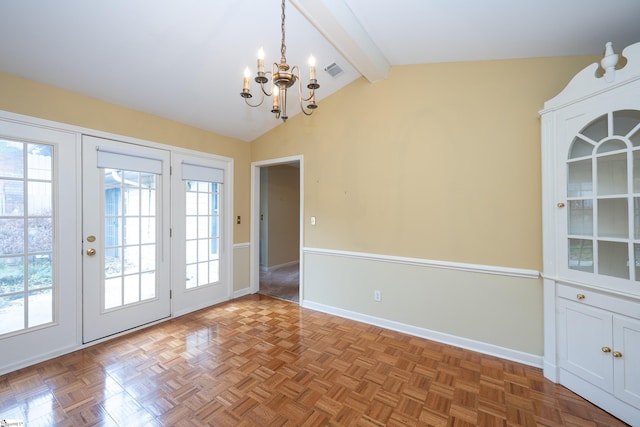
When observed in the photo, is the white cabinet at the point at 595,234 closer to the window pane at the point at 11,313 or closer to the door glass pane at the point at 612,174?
the door glass pane at the point at 612,174

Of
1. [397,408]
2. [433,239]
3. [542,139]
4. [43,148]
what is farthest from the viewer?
[433,239]

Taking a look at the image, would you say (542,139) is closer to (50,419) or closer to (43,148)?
(50,419)

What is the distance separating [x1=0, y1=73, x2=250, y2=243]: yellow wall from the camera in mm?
2209

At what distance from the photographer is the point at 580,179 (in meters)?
1.95

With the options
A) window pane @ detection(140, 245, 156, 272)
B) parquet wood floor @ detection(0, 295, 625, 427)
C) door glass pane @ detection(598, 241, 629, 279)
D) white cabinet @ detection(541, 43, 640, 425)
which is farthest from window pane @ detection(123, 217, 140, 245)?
door glass pane @ detection(598, 241, 629, 279)

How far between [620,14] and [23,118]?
4501 millimetres

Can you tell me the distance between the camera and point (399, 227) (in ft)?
9.61

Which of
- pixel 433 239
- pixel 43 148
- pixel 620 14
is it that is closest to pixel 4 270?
pixel 43 148

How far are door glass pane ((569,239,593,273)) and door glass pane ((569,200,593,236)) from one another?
0.07 meters

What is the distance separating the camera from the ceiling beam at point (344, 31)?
1.93m

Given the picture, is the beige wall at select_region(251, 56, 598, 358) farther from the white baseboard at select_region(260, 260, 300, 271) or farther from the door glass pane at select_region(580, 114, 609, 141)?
the white baseboard at select_region(260, 260, 300, 271)

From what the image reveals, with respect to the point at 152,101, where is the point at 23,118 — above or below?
below

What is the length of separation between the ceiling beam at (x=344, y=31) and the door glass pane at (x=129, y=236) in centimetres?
242

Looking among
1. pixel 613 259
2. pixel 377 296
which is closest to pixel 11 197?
pixel 377 296
